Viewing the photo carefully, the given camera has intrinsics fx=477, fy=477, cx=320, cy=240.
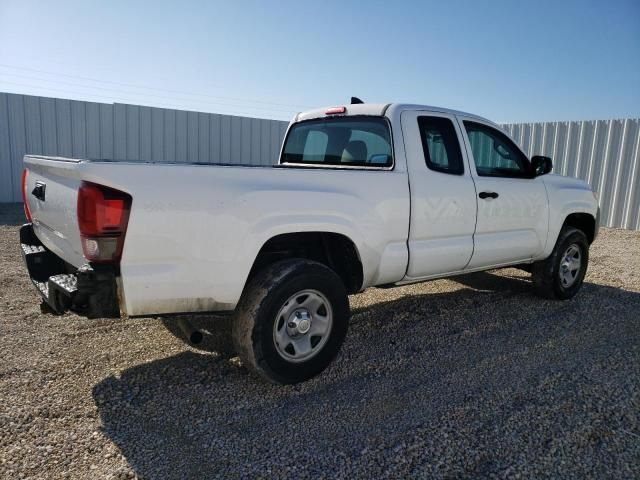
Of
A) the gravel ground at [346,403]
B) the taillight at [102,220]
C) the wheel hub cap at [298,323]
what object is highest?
the taillight at [102,220]

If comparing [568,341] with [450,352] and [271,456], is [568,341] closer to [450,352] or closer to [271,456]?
[450,352]

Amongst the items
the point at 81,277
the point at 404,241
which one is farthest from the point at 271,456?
the point at 404,241

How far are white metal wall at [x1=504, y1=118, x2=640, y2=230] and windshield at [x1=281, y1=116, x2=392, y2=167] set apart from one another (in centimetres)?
988

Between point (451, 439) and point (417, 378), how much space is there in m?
0.78

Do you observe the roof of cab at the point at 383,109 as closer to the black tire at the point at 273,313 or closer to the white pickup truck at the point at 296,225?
the white pickup truck at the point at 296,225

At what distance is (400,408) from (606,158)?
11.3m

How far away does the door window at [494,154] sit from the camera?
4.43 metres

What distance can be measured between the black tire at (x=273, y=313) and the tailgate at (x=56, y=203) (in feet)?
3.25

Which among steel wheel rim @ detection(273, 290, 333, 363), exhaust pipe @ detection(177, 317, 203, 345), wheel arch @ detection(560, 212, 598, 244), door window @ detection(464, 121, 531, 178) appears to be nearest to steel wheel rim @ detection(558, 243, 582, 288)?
wheel arch @ detection(560, 212, 598, 244)

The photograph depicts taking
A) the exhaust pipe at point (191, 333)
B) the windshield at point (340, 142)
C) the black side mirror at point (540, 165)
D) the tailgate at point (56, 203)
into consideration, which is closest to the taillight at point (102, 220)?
the tailgate at point (56, 203)

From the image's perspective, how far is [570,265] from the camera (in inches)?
215

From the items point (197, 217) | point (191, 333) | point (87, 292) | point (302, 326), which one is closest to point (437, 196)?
point (302, 326)

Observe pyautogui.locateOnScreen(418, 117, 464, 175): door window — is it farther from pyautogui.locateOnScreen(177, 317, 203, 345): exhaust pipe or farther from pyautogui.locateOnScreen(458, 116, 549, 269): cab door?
pyautogui.locateOnScreen(177, 317, 203, 345): exhaust pipe

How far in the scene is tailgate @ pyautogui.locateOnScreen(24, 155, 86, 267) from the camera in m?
2.67
